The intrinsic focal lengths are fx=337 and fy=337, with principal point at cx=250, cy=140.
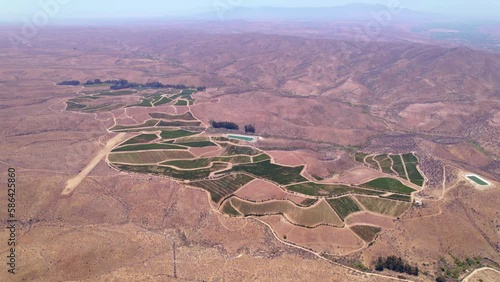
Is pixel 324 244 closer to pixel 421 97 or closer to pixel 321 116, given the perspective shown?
pixel 321 116

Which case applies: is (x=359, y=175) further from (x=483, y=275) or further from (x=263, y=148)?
(x=483, y=275)

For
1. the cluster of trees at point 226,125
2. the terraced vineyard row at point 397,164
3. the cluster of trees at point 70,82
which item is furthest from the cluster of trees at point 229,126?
the cluster of trees at point 70,82

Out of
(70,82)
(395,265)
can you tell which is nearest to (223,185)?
(395,265)

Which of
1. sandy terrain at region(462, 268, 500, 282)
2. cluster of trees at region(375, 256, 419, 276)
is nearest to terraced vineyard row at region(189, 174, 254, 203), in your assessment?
cluster of trees at region(375, 256, 419, 276)

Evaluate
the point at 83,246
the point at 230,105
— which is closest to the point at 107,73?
the point at 230,105

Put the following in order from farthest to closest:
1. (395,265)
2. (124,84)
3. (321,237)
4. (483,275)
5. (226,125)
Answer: (124,84)
(226,125)
(321,237)
(395,265)
(483,275)

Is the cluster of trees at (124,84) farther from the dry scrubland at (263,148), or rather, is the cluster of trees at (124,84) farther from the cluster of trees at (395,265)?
the cluster of trees at (395,265)
